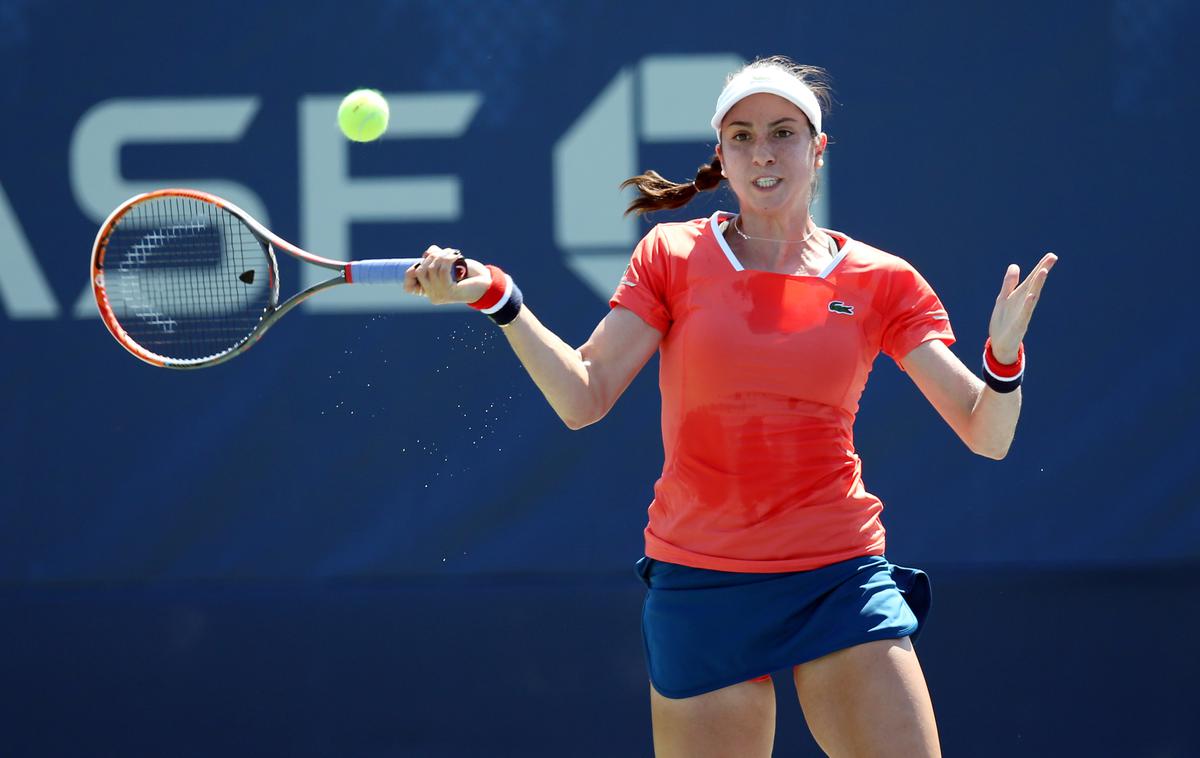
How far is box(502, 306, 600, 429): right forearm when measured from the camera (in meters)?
2.25

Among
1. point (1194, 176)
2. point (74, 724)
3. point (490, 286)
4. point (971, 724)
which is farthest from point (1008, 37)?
point (74, 724)

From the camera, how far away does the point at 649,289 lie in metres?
2.38

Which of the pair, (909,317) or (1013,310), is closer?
(1013,310)

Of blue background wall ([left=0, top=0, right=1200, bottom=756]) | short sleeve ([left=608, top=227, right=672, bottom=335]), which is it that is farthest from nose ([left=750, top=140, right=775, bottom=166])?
blue background wall ([left=0, top=0, right=1200, bottom=756])

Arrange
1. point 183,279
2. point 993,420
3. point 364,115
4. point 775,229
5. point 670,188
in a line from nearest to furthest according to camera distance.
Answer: point 993,420, point 775,229, point 670,188, point 364,115, point 183,279

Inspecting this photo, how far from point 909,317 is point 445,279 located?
0.77 metres

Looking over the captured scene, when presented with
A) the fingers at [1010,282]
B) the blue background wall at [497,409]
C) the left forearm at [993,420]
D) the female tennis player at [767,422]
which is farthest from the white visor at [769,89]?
the blue background wall at [497,409]

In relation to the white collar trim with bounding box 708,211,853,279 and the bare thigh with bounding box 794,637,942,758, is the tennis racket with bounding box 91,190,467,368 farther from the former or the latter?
the bare thigh with bounding box 794,637,942,758

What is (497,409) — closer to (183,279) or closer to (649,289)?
(183,279)

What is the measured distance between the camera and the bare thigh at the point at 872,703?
2176mm

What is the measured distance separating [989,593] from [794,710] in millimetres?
582

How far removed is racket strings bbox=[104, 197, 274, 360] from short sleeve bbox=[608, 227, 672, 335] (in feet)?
4.53

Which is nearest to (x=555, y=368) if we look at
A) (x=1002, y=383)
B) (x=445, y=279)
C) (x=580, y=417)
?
(x=580, y=417)

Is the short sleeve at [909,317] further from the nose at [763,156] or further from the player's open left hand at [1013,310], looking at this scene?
the nose at [763,156]
